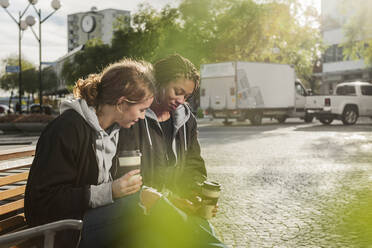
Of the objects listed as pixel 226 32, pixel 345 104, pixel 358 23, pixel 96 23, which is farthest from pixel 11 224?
pixel 96 23

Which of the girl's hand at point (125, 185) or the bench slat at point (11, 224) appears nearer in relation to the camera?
the girl's hand at point (125, 185)

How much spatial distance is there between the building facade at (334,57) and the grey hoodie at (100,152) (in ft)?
162

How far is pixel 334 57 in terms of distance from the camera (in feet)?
173

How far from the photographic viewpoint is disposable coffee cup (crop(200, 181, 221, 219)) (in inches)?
109

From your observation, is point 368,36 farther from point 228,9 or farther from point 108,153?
point 108,153

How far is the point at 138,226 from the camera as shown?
2232 millimetres

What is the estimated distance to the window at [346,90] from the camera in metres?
25.2

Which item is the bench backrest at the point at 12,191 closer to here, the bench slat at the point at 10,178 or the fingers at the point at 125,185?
the bench slat at the point at 10,178

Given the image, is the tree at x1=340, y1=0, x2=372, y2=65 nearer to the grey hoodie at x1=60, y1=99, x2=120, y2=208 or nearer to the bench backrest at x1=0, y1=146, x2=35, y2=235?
the bench backrest at x1=0, y1=146, x2=35, y2=235

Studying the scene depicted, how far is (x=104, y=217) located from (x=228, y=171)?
24.4 ft

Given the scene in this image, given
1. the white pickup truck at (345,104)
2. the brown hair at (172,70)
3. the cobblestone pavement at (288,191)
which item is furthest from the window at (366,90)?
the brown hair at (172,70)

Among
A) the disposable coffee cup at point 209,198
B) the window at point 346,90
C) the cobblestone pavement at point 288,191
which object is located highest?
the window at point 346,90

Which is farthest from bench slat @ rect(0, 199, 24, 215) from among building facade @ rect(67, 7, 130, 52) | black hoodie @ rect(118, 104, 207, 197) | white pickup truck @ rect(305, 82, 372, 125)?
building facade @ rect(67, 7, 130, 52)

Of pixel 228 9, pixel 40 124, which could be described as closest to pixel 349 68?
pixel 228 9
